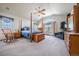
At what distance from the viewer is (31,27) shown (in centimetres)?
277

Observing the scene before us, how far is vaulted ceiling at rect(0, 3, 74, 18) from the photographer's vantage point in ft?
8.91

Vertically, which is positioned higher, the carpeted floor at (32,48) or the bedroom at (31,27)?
the bedroom at (31,27)

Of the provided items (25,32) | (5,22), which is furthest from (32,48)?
(5,22)

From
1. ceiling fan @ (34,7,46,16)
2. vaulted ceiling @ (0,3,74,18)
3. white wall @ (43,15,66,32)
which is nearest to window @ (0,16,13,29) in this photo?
vaulted ceiling @ (0,3,74,18)

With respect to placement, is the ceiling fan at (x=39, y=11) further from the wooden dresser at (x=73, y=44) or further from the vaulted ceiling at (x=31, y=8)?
the wooden dresser at (x=73, y=44)

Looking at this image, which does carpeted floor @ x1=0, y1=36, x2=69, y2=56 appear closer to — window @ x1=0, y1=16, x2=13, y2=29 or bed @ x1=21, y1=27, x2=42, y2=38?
bed @ x1=21, y1=27, x2=42, y2=38

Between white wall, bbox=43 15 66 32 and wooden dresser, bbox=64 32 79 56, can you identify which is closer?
wooden dresser, bbox=64 32 79 56

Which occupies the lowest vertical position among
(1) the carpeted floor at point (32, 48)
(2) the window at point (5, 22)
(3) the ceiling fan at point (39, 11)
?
(1) the carpeted floor at point (32, 48)

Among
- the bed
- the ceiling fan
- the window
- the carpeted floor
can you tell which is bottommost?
the carpeted floor

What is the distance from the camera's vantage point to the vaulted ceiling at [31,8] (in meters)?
2.72

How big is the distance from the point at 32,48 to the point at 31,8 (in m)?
1.02

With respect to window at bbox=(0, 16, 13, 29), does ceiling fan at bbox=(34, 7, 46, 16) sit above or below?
above

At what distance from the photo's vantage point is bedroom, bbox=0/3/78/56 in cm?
272

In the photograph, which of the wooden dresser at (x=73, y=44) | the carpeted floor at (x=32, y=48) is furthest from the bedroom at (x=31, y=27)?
the wooden dresser at (x=73, y=44)
